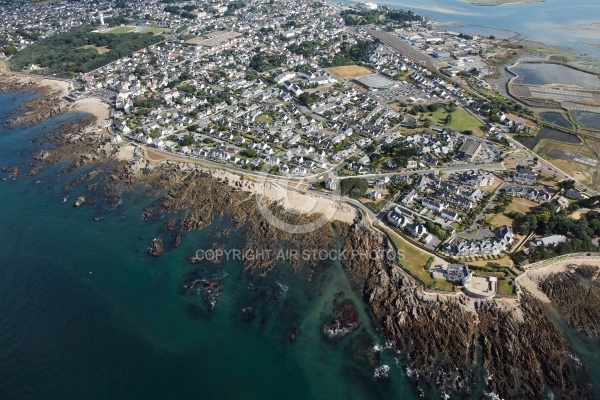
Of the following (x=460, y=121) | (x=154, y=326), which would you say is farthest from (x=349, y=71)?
(x=154, y=326)

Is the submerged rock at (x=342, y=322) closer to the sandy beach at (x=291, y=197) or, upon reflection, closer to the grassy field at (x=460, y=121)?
the sandy beach at (x=291, y=197)

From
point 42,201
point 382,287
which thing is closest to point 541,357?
point 382,287

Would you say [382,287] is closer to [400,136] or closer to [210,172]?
[210,172]

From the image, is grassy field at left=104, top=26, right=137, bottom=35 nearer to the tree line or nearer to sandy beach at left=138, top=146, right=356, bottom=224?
the tree line

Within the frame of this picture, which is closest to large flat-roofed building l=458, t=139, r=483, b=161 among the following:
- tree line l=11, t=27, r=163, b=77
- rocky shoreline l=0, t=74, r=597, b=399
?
rocky shoreline l=0, t=74, r=597, b=399

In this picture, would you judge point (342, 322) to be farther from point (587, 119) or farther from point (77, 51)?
point (77, 51)
